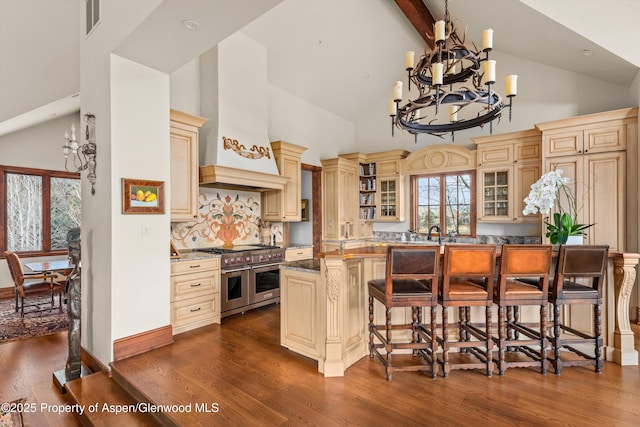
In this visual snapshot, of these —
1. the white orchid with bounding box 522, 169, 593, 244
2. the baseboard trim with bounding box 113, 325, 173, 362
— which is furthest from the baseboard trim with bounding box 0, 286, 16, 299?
the white orchid with bounding box 522, 169, 593, 244

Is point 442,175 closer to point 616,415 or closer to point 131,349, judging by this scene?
point 616,415

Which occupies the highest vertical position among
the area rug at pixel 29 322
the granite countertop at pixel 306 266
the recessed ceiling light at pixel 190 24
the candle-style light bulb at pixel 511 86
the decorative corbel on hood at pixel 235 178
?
the recessed ceiling light at pixel 190 24

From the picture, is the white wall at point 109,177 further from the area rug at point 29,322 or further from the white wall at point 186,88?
the area rug at point 29,322

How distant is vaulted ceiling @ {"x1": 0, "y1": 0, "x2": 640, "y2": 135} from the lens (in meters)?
3.07

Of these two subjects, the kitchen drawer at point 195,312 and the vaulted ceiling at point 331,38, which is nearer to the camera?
the vaulted ceiling at point 331,38

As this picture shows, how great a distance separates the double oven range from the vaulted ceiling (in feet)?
7.40

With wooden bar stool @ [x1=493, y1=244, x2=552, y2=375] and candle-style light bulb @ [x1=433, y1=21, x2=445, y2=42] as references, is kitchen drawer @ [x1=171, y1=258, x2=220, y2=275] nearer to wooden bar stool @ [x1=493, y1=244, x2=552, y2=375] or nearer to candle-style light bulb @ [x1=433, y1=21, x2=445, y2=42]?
wooden bar stool @ [x1=493, y1=244, x2=552, y2=375]

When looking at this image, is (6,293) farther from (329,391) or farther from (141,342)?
(329,391)

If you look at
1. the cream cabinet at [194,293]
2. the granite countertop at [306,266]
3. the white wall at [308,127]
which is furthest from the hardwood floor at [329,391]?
the white wall at [308,127]

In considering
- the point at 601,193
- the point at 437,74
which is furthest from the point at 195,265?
Result: the point at 601,193

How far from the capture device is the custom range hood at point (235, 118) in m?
4.08

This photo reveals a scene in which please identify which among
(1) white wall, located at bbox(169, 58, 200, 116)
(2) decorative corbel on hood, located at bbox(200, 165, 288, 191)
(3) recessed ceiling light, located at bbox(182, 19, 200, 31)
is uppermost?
(1) white wall, located at bbox(169, 58, 200, 116)

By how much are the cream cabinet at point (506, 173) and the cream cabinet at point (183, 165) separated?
4306 mm

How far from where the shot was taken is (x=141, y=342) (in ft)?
9.30
